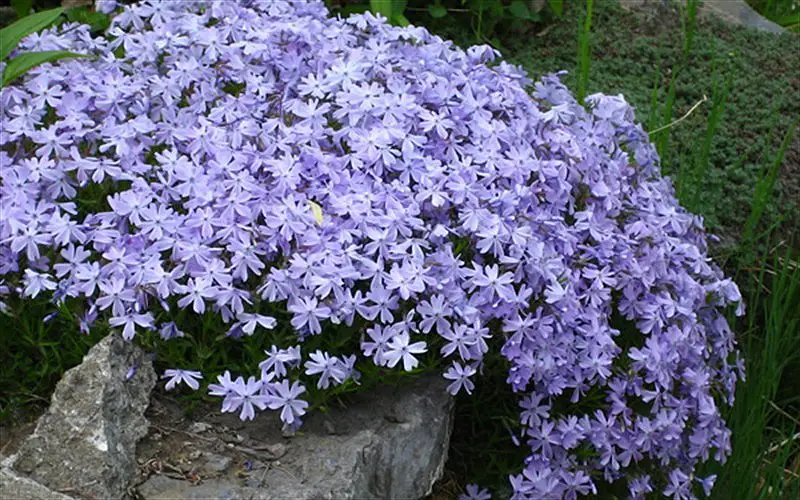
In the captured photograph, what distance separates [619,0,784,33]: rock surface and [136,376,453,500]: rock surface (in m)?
2.91

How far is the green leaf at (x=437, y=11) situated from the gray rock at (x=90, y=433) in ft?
7.69

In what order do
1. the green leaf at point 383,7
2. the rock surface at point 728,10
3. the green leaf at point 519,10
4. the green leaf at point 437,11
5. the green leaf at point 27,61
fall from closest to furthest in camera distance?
the green leaf at point 27,61 < the green leaf at point 383,7 < the green leaf at point 437,11 < the green leaf at point 519,10 < the rock surface at point 728,10

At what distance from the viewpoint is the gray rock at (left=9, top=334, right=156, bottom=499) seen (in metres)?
1.99

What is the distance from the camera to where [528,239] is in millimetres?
2322

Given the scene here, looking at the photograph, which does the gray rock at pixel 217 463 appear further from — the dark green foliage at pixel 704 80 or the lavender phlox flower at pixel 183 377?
the dark green foliage at pixel 704 80

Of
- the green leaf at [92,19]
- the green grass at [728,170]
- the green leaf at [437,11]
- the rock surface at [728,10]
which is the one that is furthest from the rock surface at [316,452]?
the rock surface at [728,10]

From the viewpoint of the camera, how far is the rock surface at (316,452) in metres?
2.06

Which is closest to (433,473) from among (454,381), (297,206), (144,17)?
(454,381)

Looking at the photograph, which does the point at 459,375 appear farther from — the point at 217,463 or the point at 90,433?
the point at 90,433

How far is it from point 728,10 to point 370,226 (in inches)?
126

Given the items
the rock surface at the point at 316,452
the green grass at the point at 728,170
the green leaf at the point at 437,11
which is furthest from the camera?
the green leaf at the point at 437,11

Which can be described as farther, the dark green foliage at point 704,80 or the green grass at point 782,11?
the green grass at point 782,11

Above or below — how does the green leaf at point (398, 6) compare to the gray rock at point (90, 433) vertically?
above

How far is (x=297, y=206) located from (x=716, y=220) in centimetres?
181
